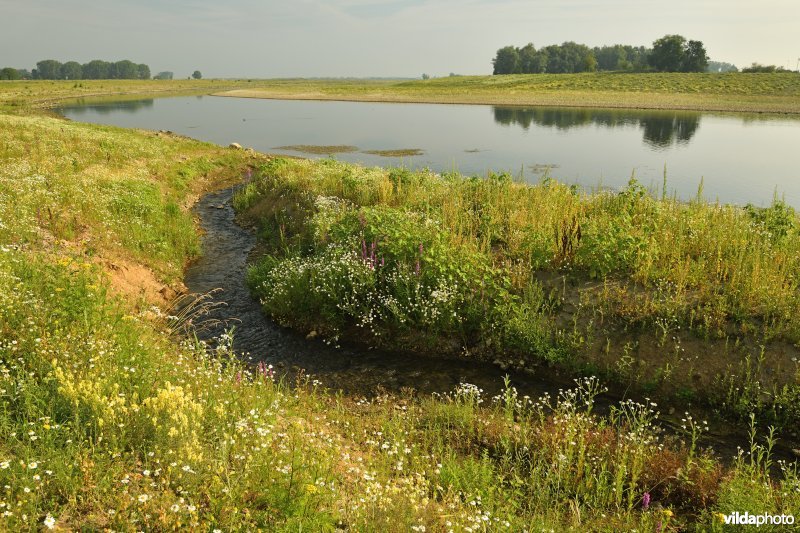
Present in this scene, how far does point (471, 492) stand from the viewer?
19.3 ft

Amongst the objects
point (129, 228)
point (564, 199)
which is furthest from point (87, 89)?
point (564, 199)

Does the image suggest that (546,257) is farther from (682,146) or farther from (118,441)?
(682,146)

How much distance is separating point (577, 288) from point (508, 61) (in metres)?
206

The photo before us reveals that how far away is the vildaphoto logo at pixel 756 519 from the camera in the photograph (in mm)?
5086

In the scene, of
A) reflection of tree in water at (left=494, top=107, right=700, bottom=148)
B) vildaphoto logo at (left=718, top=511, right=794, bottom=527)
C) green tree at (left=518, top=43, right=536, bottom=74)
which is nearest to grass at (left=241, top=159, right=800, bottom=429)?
vildaphoto logo at (left=718, top=511, right=794, bottom=527)

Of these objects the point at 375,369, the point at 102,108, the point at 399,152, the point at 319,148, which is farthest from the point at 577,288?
the point at 102,108

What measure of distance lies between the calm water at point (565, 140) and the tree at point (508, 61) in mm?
127473

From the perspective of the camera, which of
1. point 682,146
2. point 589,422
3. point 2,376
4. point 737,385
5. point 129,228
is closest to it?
point 2,376

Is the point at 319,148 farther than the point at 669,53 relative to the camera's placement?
No

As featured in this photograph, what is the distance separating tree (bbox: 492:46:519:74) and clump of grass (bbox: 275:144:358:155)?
6711 inches

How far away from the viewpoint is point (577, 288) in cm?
1048

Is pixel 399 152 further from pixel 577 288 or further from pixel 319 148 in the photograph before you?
pixel 577 288

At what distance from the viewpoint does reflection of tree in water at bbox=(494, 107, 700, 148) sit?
→ 4575cm

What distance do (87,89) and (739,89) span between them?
499 feet
